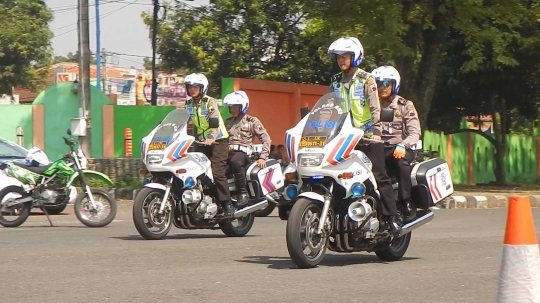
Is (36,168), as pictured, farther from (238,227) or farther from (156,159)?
(238,227)

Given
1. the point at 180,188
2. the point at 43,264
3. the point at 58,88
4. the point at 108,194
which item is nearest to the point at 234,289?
the point at 43,264

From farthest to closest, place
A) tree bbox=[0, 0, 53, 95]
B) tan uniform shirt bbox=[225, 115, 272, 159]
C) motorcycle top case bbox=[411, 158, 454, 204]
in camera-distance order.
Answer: tree bbox=[0, 0, 53, 95] < tan uniform shirt bbox=[225, 115, 272, 159] < motorcycle top case bbox=[411, 158, 454, 204]

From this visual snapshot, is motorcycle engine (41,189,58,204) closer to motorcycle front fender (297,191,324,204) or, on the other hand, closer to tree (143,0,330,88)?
motorcycle front fender (297,191,324,204)

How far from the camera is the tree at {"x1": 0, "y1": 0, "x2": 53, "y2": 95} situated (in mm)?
46781

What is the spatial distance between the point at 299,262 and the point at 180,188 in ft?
11.4

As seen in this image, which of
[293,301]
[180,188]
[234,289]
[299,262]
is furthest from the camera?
[180,188]

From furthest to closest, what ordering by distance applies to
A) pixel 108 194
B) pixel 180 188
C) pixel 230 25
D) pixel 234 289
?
pixel 230 25 < pixel 108 194 < pixel 180 188 < pixel 234 289

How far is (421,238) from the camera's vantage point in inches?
459

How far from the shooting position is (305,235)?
8227mm

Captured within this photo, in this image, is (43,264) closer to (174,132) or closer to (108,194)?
(174,132)

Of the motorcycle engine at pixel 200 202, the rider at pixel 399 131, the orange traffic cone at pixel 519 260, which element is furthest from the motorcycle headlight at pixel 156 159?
the orange traffic cone at pixel 519 260

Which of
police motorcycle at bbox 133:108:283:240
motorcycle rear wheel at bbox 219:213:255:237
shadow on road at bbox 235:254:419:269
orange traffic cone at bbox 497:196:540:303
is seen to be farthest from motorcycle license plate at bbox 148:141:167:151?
orange traffic cone at bbox 497:196:540:303

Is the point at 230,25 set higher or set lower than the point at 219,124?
higher

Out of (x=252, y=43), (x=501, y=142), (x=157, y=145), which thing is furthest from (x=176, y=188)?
(x=252, y=43)
